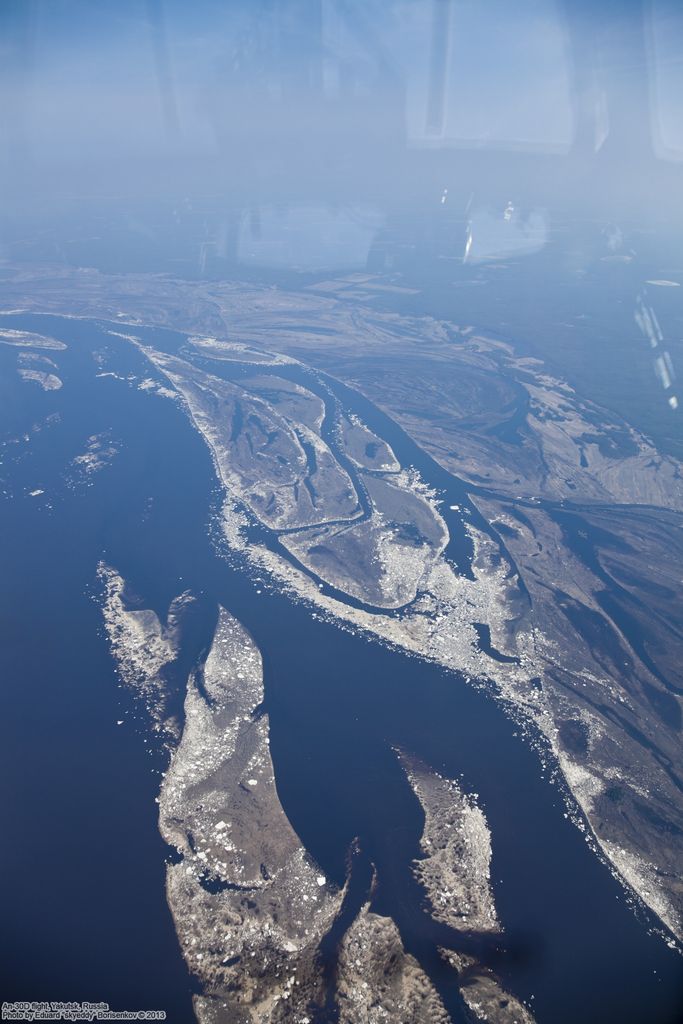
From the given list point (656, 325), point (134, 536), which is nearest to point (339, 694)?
point (134, 536)

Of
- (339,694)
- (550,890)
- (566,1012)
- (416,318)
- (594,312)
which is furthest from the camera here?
(594,312)

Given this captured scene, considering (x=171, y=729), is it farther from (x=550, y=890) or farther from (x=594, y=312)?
(x=594, y=312)

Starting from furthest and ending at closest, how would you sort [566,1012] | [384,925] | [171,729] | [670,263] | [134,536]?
1. [670,263]
2. [134,536]
3. [171,729]
4. [384,925]
5. [566,1012]

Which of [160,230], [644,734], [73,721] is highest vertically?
[160,230]

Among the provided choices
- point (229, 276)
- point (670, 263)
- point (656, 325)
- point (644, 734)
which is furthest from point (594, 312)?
point (644, 734)

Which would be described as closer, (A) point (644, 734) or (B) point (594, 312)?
(A) point (644, 734)

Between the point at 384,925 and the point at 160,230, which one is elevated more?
the point at 160,230
